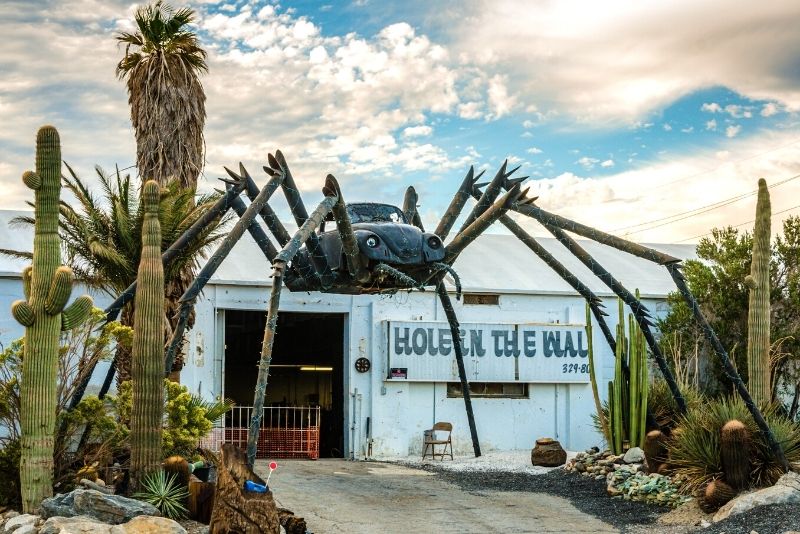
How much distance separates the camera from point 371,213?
16.2m

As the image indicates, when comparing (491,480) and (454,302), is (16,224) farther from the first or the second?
(491,480)

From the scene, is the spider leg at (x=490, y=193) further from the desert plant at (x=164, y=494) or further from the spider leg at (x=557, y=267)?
the desert plant at (x=164, y=494)

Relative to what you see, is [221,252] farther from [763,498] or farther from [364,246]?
[763,498]

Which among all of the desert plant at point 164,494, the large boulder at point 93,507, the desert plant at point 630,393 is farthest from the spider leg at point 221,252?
the desert plant at point 630,393

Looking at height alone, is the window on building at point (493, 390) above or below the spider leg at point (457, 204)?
below

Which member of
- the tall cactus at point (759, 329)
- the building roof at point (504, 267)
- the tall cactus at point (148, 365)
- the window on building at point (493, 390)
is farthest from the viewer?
the window on building at point (493, 390)

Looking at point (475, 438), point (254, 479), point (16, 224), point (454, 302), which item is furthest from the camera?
point (454, 302)

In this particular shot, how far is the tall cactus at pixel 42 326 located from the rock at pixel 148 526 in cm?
165

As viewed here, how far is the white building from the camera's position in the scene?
74.6ft

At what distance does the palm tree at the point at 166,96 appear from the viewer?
18.6 meters

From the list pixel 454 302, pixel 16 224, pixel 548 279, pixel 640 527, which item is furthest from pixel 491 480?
pixel 16 224

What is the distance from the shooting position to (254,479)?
1139cm

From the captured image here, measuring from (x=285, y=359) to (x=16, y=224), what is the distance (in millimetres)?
12450

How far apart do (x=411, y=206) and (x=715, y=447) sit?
6.93m
